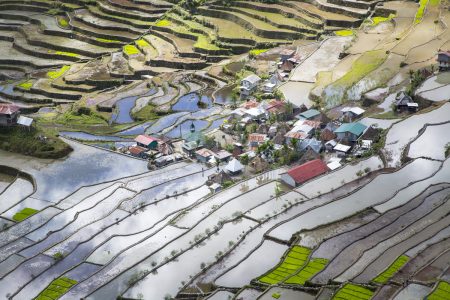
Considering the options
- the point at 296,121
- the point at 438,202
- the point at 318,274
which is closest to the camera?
the point at 318,274

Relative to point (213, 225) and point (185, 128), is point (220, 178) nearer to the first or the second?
point (213, 225)

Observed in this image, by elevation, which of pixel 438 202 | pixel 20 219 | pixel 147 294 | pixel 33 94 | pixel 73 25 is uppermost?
pixel 73 25

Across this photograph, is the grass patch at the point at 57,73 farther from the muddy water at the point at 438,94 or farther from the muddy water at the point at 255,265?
the muddy water at the point at 255,265

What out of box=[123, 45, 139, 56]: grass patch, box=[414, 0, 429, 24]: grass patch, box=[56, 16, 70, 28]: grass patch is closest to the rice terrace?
box=[414, 0, 429, 24]: grass patch

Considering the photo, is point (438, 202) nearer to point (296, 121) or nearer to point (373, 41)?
point (296, 121)

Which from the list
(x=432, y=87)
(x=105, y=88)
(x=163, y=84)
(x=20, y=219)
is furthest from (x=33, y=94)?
(x=432, y=87)

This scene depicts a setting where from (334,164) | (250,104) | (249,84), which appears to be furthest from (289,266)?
(249,84)
